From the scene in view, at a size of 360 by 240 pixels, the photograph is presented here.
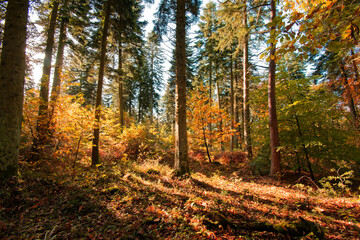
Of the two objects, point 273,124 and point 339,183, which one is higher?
point 273,124

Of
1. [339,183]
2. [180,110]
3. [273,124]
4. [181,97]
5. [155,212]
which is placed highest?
[181,97]

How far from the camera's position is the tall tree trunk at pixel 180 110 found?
18.5ft

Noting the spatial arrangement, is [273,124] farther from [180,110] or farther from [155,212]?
[155,212]

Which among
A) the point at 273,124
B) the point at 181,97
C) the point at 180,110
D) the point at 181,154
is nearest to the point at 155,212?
the point at 181,154

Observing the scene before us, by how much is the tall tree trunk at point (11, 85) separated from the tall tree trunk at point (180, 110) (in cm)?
467

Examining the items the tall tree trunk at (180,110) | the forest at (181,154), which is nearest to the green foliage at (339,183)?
the forest at (181,154)

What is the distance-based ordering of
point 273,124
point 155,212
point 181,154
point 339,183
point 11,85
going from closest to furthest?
1. point 155,212
2. point 11,85
3. point 339,183
4. point 181,154
5. point 273,124

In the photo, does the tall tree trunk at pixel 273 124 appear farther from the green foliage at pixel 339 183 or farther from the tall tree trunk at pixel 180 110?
the tall tree trunk at pixel 180 110

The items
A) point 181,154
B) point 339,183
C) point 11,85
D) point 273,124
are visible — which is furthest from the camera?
point 273,124

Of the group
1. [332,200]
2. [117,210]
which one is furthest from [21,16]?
[332,200]

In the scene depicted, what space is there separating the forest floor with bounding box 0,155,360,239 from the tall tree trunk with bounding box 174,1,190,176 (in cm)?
75

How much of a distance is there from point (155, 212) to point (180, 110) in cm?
357

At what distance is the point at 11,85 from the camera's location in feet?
12.6

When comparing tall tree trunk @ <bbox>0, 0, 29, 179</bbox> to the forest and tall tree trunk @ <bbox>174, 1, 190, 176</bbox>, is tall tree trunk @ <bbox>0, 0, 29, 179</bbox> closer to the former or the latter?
the forest
